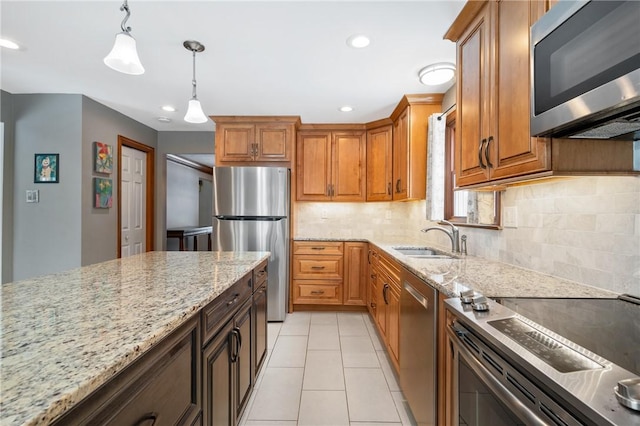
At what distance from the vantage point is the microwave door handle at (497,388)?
70cm

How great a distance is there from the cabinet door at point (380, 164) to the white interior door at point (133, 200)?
312 centimetres

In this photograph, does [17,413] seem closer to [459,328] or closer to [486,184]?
[459,328]

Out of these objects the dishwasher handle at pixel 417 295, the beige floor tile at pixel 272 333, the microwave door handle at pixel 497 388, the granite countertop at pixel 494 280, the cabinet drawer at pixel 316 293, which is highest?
the granite countertop at pixel 494 280

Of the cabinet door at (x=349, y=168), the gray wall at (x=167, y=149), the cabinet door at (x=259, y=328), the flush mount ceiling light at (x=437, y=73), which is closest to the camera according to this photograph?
the cabinet door at (x=259, y=328)

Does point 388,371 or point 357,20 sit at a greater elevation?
point 357,20

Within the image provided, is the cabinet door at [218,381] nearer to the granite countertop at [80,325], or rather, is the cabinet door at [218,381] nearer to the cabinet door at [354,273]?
the granite countertop at [80,325]

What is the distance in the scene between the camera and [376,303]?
2984mm

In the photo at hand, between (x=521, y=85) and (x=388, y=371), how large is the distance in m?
2.09

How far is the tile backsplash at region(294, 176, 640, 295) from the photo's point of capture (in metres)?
1.12

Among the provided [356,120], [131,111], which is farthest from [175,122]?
[356,120]

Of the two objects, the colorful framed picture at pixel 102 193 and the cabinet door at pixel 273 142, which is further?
the cabinet door at pixel 273 142

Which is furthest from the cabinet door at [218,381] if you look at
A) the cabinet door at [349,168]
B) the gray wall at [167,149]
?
the gray wall at [167,149]

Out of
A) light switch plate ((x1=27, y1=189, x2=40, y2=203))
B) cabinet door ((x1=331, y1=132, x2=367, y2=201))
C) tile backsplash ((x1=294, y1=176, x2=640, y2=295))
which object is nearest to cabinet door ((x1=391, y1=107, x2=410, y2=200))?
cabinet door ((x1=331, y1=132, x2=367, y2=201))

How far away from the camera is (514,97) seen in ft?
4.05
